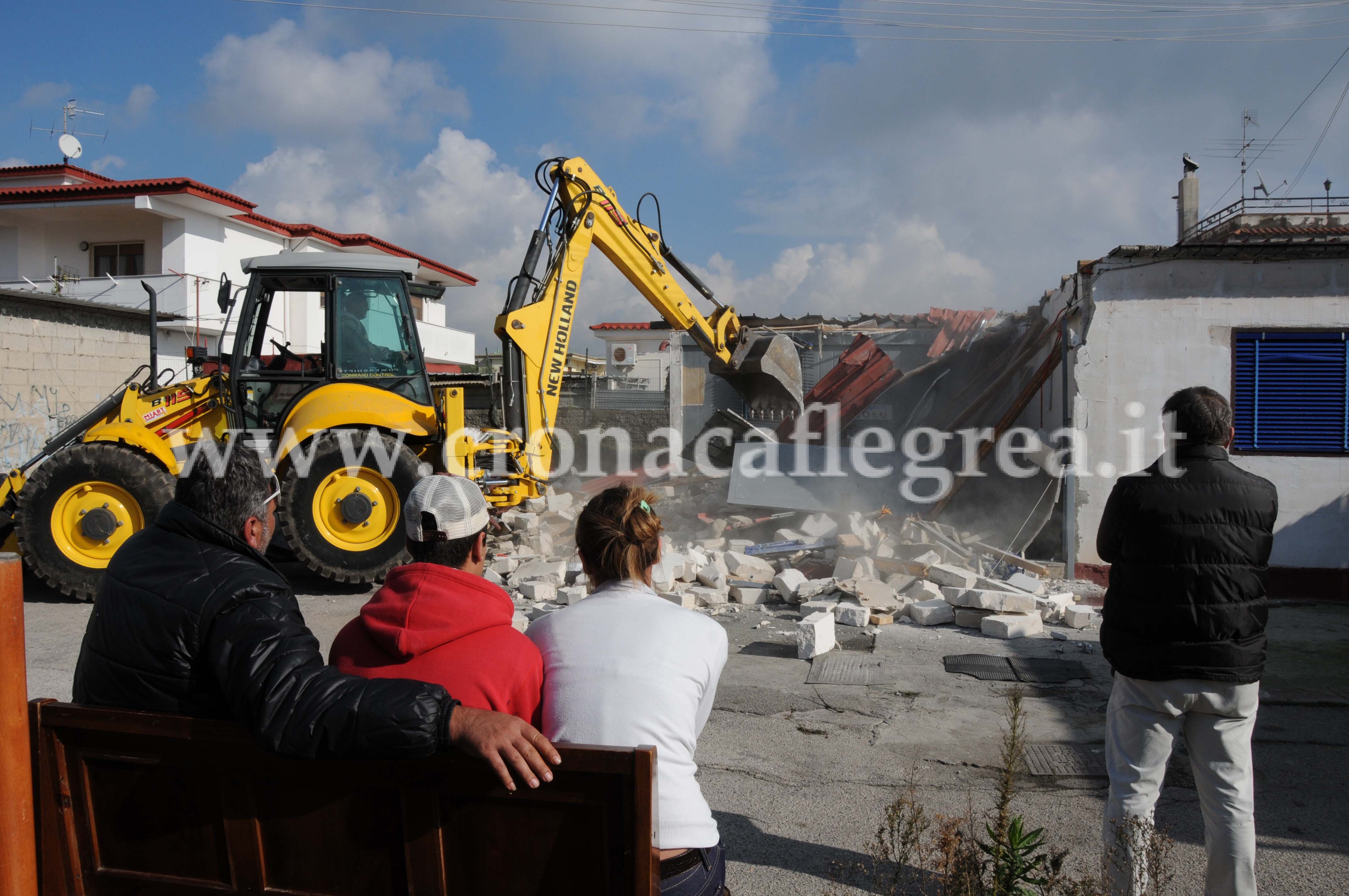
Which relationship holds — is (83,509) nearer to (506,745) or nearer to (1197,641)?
(506,745)

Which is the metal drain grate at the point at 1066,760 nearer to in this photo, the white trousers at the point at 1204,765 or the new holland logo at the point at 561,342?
the white trousers at the point at 1204,765

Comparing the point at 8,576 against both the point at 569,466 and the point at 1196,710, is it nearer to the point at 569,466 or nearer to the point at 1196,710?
the point at 1196,710

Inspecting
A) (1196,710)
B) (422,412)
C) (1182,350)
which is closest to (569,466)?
(422,412)

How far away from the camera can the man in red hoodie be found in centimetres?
189

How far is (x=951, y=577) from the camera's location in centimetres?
805

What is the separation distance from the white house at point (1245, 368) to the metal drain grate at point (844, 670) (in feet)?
12.5

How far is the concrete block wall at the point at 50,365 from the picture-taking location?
13258 millimetres

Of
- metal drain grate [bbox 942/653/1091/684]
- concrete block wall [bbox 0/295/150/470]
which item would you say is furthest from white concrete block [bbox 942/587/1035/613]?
concrete block wall [bbox 0/295/150/470]

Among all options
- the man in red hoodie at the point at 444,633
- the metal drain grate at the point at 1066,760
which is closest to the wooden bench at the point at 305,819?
the man in red hoodie at the point at 444,633

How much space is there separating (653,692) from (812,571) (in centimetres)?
742

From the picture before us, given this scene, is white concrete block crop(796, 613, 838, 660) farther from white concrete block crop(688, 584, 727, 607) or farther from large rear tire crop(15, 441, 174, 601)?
large rear tire crop(15, 441, 174, 601)

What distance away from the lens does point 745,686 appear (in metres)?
5.64

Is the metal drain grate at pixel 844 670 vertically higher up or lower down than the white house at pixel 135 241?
lower down

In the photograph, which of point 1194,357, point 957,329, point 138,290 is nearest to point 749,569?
point 1194,357
